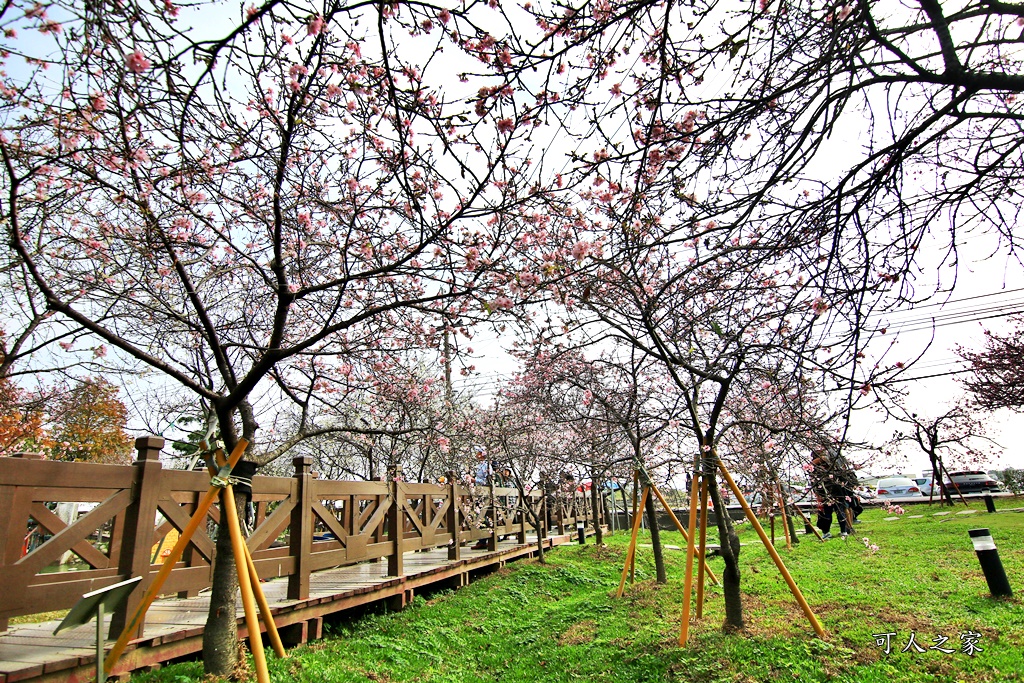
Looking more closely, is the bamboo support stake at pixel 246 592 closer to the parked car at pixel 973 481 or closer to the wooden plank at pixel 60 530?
the wooden plank at pixel 60 530

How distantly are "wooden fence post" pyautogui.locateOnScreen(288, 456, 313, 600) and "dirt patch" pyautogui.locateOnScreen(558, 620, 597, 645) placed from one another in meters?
2.88

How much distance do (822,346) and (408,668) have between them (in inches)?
184

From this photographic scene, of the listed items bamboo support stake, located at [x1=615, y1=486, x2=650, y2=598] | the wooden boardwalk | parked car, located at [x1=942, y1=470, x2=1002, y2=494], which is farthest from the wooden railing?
parked car, located at [x1=942, y1=470, x2=1002, y2=494]

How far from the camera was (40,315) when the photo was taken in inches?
278

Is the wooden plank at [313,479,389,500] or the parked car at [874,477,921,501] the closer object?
the wooden plank at [313,479,389,500]

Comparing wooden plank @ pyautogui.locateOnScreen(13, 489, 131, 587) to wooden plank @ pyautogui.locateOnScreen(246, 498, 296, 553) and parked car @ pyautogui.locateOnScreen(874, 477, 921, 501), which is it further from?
parked car @ pyautogui.locateOnScreen(874, 477, 921, 501)

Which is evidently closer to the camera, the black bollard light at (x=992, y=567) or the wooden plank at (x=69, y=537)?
the wooden plank at (x=69, y=537)

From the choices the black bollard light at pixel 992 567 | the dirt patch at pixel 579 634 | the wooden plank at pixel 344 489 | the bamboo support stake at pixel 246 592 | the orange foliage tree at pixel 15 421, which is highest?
the orange foliage tree at pixel 15 421

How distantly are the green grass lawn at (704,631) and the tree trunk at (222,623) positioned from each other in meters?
0.19

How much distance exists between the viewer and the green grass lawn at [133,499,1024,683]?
14.5ft

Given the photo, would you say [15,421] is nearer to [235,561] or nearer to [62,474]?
[62,474]

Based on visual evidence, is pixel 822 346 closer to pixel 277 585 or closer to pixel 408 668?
pixel 408 668

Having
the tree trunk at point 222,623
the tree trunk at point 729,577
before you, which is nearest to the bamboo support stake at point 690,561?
the tree trunk at point 729,577

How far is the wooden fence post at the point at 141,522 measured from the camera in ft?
13.9
